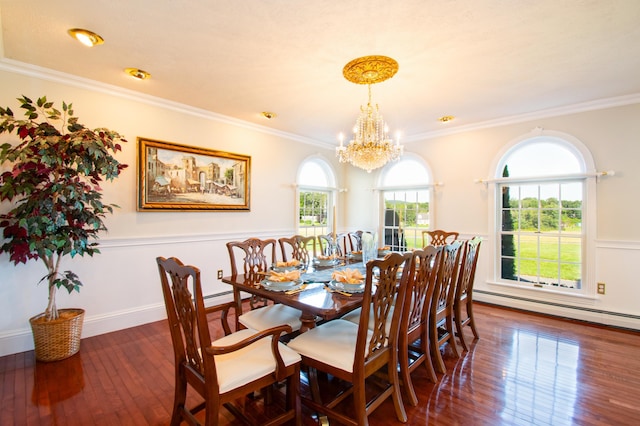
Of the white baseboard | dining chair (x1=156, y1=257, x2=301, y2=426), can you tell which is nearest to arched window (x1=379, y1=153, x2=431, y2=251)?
the white baseboard

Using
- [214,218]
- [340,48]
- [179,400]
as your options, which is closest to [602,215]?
[340,48]

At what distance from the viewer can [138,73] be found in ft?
A: 9.48

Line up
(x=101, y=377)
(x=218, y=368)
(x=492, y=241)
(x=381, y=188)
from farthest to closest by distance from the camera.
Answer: (x=381, y=188), (x=492, y=241), (x=101, y=377), (x=218, y=368)

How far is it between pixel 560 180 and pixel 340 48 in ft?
11.3

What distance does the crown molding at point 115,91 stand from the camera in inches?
108

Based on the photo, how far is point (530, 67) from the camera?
273cm

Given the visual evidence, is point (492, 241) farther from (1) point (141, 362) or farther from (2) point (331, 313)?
(1) point (141, 362)

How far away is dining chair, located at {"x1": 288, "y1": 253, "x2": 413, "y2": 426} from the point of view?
5.42ft

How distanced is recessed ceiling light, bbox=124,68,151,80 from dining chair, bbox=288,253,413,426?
286 cm

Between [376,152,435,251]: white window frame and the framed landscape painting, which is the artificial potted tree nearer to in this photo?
the framed landscape painting

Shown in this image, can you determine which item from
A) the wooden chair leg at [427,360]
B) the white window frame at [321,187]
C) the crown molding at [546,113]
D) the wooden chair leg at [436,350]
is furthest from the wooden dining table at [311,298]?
the crown molding at [546,113]

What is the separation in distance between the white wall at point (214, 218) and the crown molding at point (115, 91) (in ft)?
0.05

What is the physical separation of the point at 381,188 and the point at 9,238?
5018 millimetres

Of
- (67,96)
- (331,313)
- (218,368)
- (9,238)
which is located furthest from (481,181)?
(9,238)
